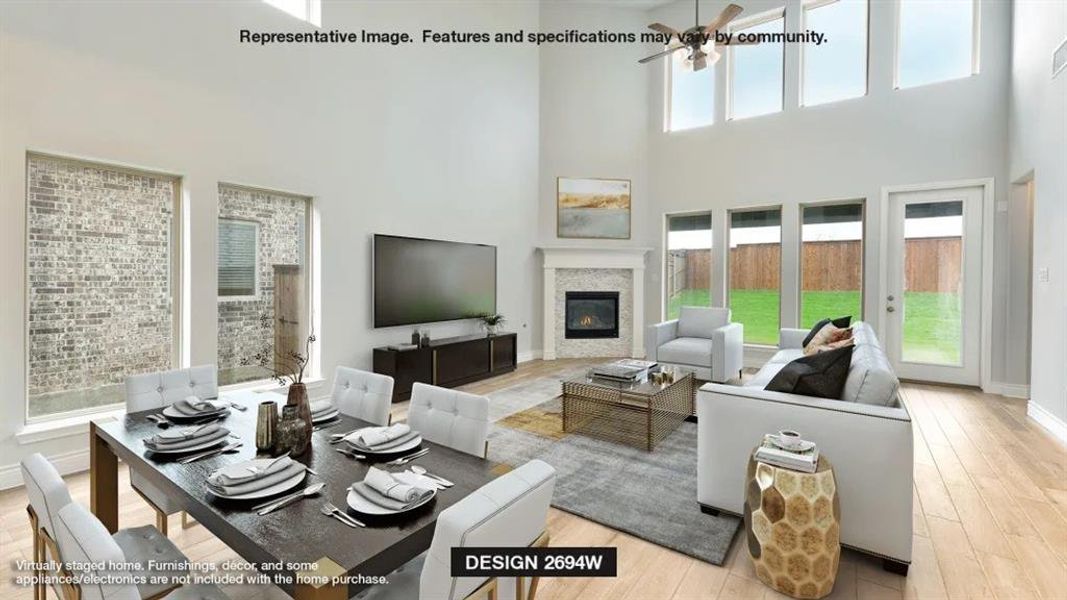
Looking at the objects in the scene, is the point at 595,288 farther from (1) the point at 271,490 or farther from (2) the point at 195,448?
(1) the point at 271,490

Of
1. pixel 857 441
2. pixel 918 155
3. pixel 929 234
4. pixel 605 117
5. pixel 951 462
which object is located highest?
pixel 605 117

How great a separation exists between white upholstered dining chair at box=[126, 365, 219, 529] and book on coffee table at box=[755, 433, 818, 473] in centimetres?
244

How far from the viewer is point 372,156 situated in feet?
15.3

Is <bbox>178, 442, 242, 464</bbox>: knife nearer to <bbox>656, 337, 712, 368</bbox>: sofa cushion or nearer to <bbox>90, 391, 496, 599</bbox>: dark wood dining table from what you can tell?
<bbox>90, 391, 496, 599</bbox>: dark wood dining table

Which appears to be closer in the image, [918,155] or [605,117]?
[918,155]

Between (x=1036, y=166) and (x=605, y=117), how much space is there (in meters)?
4.87

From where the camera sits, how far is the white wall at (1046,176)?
351 centimetres

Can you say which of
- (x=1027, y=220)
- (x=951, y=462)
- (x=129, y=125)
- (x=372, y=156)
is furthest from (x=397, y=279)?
(x=1027, y=220)

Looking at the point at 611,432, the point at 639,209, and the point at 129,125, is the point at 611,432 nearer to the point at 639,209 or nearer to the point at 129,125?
the point at 129,125

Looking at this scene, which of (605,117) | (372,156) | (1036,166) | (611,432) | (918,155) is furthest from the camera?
(605,117)

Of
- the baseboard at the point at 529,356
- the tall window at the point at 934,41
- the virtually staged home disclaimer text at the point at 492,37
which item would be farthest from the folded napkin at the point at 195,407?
the tall window at the point at 934,41

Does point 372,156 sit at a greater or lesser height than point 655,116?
lesser

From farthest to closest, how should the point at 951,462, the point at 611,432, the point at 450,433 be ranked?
the point at 611,432, the point at 951,462, the point at 450,433

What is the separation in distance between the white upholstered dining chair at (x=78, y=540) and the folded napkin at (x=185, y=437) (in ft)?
0.77
